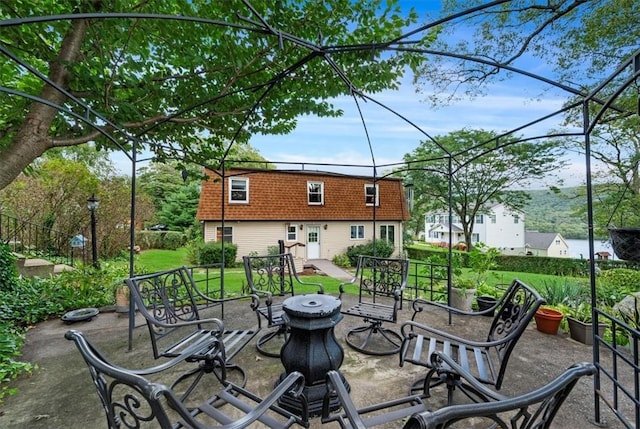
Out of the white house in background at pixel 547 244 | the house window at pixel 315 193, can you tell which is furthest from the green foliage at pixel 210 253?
the white house in background at pixel 547 244

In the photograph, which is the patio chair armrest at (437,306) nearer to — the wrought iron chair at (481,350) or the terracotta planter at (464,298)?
the wrought iron chair at (481,350)

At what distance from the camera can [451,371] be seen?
2.01 meters

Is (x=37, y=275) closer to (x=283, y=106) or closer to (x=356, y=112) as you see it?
(x=283, y=106)

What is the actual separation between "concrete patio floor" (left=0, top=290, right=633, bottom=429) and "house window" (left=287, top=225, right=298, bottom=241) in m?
9.68

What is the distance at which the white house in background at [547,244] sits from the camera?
30188 millimetres

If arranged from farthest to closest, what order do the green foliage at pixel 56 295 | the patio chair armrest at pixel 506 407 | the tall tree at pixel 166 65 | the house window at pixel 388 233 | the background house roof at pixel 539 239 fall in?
the background house roof at pixel 539 239 → the house window at pixel 388 233 → the green foliage at pixel 56 295 → the tall tree at pixel 166 65 → the patio chair armrest at pixel 506 407

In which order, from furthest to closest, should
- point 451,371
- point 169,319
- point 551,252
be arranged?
point 551,252
point 169,319
point 451,371

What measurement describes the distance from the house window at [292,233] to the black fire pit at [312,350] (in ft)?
37.5

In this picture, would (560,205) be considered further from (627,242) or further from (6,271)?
(6,271)

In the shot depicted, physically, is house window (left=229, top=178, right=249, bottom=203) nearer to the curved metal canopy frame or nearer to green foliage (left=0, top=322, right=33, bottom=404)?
the curved metal canopy frame

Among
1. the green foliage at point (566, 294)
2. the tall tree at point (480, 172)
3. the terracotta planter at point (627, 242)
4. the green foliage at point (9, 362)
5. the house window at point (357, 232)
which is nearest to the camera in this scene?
the terracotta planter at point (627, 242)

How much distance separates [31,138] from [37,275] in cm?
407

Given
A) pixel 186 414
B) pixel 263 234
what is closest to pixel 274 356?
pixel 186 414

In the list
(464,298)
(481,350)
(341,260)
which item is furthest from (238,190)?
(481,350)
